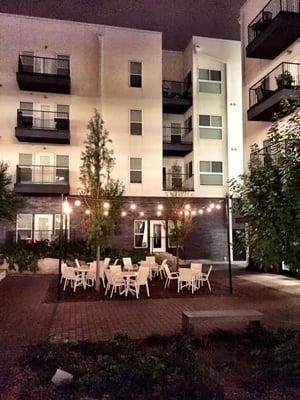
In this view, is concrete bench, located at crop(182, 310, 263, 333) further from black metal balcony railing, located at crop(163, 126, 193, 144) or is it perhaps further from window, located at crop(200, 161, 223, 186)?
black metal balcony railing, located at crop(163, 126, 193, 144)

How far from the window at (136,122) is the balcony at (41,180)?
474cm

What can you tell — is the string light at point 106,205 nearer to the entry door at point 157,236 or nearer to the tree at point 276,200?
the tree at point 276,200

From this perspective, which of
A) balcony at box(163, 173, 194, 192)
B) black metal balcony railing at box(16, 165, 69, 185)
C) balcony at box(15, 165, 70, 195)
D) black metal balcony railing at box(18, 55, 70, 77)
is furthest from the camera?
balcony at box(163, 173, 194, 192)

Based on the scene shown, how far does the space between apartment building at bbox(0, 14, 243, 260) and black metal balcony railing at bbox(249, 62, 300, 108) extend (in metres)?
6.16

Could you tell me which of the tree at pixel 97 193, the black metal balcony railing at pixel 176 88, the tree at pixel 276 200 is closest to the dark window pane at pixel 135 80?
the black metal balcony railing at pixel 176 88

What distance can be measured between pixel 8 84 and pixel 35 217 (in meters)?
7.82

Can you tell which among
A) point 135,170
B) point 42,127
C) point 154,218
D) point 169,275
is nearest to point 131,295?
point 169,275

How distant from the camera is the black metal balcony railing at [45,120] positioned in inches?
910

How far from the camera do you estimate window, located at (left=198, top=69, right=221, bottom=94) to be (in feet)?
85.0

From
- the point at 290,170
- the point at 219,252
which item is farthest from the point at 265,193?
the point at 219,252

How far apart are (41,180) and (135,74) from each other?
8778 millimetres

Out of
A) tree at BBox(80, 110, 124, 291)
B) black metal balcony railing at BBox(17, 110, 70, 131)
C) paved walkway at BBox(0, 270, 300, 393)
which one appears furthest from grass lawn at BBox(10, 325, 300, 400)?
black metal balcony railing at BBox(17, 110, 70, 131)

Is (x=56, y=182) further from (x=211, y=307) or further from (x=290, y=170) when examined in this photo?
(x=290, y=170)

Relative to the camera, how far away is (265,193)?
5746 mm
